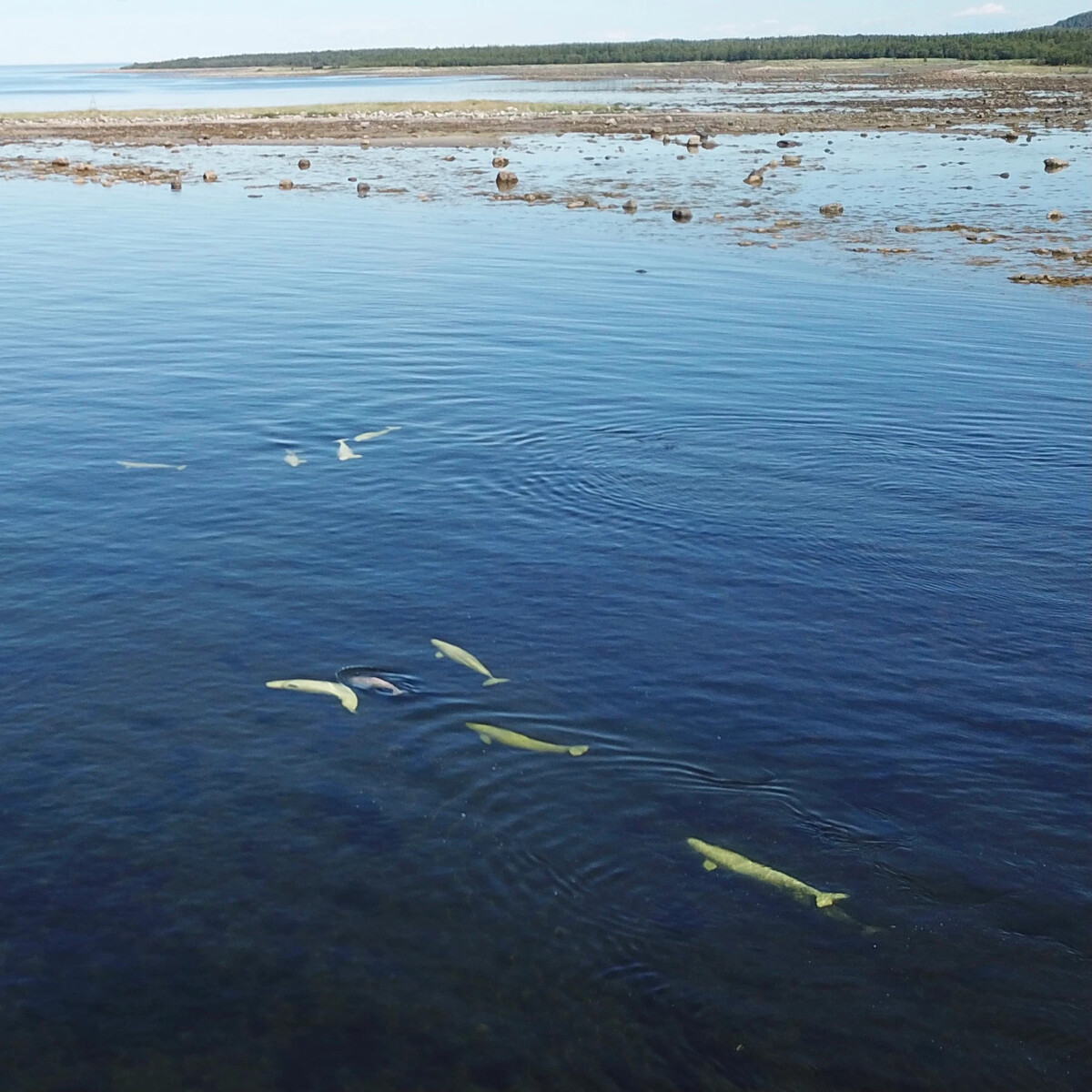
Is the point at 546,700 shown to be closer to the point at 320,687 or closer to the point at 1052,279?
the point at 320,687

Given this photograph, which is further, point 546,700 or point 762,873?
point 546,700

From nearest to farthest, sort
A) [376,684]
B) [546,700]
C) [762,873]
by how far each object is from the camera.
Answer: [762,873] → [546,700] → [376,684]

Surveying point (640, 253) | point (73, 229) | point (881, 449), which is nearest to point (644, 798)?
point (881, 449)

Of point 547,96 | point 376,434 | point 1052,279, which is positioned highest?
point 547,96

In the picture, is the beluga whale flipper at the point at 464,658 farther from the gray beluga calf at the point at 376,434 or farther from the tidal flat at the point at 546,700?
the gray beluga calf at the point at 376,434

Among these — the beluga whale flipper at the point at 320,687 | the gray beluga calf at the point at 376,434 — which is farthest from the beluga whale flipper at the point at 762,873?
the gray beluga calf at the point at 376,434

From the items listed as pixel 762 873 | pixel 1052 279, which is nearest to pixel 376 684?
pixel 762 873
